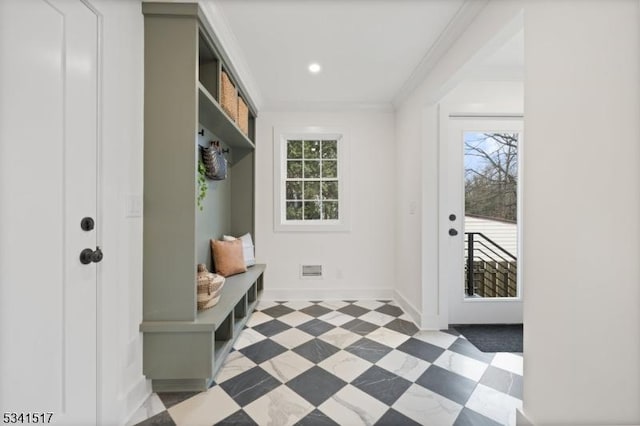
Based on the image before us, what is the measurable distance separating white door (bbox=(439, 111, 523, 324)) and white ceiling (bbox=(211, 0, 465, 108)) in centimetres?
81

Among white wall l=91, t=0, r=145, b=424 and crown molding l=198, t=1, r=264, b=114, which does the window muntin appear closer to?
crown molding l=198, t=1, r=264, b=114

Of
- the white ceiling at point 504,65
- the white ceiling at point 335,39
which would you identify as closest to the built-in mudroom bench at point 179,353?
the white ceiling at point 335,39

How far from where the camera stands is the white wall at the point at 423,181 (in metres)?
1.82

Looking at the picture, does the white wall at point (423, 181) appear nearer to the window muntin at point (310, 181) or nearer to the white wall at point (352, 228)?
the white wall at point (352, 228)

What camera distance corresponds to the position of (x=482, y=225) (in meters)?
2.55

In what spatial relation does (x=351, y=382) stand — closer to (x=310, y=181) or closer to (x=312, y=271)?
(x=312, y=271)

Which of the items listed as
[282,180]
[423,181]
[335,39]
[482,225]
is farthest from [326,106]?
[482,225]

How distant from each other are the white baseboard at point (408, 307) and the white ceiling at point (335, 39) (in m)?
2.23

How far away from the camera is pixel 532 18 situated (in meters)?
1.15

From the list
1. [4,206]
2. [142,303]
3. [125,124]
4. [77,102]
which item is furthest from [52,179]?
[142,303]

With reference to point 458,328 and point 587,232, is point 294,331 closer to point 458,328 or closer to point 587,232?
point 458,328

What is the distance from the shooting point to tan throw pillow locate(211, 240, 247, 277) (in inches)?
95.4

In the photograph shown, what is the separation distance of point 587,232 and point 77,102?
2052 millimetres

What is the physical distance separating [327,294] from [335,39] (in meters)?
2.57
